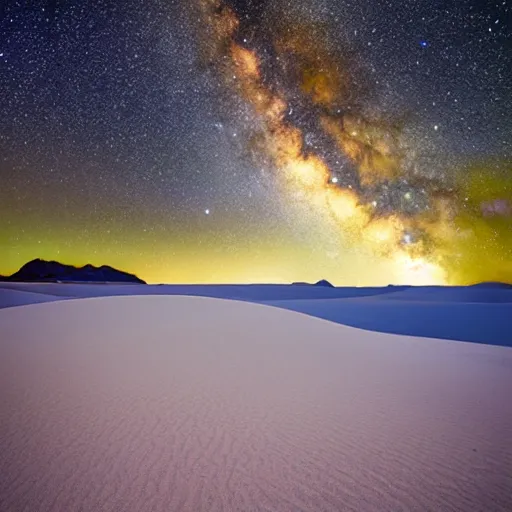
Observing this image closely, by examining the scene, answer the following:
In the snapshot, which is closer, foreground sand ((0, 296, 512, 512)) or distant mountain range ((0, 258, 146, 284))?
foreground sand ((0, 296, 512, 512))

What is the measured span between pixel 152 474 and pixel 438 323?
17.8 metres

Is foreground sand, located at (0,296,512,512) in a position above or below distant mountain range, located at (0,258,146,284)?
below

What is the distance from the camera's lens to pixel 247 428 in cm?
376

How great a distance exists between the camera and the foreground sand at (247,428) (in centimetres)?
259

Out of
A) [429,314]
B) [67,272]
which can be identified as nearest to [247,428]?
[429,314]

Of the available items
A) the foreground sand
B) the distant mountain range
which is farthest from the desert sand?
the distant mountain range

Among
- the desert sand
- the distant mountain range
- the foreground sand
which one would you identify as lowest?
the foreground sand

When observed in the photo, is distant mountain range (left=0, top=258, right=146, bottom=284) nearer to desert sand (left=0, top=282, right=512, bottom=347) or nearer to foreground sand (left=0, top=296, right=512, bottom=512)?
desert sand (left=0, top=282, right=512, bottom=347)

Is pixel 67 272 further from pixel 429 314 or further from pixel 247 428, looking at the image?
pixel 247 428

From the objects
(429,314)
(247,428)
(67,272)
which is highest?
(67,272)

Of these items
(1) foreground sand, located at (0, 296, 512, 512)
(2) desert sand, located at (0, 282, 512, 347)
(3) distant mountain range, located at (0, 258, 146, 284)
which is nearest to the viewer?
(1) foreground sand, located at (0, 296, 512, 512)

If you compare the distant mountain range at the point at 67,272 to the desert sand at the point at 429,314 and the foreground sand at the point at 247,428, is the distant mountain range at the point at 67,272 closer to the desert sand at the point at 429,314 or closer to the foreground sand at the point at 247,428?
the desert sand at the point at 429,314

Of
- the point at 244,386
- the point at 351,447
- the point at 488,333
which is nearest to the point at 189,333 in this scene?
the point at 244,386

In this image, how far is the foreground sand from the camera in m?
2.59
